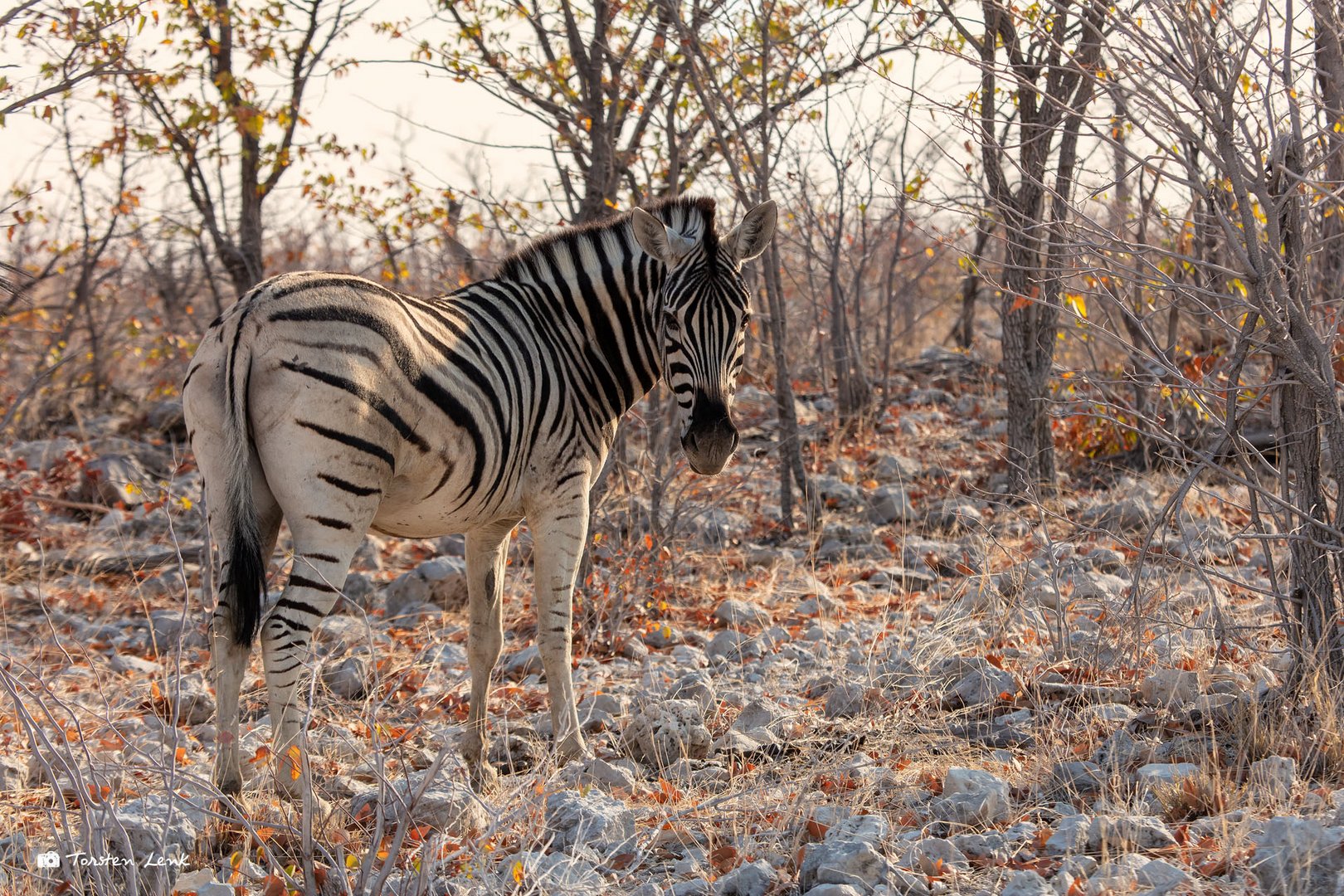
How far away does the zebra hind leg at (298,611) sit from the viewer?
13.9 ft

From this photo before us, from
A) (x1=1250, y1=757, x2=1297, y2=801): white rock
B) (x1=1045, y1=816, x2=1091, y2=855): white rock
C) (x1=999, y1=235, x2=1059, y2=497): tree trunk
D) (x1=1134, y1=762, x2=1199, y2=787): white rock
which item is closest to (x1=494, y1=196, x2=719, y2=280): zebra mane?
(x1=1134, y1=762, x2=1199, y2=787): white rock

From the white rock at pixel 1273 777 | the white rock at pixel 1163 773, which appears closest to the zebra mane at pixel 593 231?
the white rock at pixel 1163 773

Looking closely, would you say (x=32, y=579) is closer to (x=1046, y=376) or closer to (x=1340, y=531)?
(x=1046, y=376)

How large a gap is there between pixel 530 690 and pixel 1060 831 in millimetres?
3257

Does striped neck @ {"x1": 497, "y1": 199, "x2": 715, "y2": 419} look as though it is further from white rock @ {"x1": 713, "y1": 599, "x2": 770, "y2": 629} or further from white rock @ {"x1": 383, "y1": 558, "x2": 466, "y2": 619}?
white rock @ {"x1": 383, "y1": 558, "x2": 466, "y2": 619}

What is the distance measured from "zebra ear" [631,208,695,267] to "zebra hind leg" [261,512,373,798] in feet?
6.32

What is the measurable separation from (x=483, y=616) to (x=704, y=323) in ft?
5.64

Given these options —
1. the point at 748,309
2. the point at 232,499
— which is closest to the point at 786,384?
the point at 748,309

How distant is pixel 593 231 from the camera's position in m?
5.69

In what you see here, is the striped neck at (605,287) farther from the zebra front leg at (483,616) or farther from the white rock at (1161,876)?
the white rock at (1161,876)

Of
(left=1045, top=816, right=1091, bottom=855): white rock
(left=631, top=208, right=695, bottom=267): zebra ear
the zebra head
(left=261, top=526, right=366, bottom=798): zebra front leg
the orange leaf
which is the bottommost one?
the orange leaf

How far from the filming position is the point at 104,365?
14.8 metres

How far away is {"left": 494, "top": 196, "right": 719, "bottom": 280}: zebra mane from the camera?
557 cm

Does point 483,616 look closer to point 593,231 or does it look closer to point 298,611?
point 298,611
